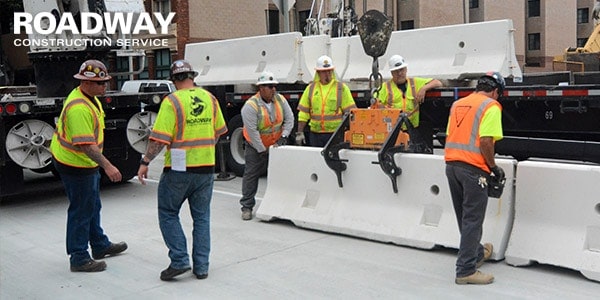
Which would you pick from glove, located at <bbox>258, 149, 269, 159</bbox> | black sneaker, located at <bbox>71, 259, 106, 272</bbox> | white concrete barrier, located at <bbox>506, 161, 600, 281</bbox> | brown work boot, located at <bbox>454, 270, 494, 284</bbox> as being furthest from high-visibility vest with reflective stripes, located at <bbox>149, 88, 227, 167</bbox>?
white concrete barrier, located at <bbox>506, 161, 600, 281</bbox>

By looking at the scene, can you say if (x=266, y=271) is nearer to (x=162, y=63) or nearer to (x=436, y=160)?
(x=436, y=160)

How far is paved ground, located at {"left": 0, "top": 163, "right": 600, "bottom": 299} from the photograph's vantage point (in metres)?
5.57

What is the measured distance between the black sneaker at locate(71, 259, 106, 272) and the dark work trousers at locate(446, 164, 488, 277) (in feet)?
10.4

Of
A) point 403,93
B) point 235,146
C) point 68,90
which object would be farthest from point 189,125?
point 235,146

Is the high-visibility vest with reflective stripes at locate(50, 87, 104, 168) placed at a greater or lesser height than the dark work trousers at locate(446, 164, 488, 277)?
greater

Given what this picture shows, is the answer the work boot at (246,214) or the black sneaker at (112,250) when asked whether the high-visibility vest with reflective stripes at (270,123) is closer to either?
the work boot at (246,214)

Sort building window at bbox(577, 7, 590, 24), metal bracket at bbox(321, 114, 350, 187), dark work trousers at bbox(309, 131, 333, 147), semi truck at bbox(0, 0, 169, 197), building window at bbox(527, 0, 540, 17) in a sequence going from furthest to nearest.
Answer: building window at bbox(577, 7, 590, 24)
building window at bbox(527, 0, 540, 17)
semi truck at bbox(0, 0, 169, 197)
dark work trousers at bbox(309, 131, 333, 147)
metal bracket at bbox(321, 114, 350, 187)

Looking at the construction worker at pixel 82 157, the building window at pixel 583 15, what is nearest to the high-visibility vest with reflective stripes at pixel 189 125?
the construction worker at pixel 82 157

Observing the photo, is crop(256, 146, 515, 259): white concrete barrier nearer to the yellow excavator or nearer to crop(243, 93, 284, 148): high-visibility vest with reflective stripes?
crop(243, 93, 284, 148): high-visibility vest with reflective stripes

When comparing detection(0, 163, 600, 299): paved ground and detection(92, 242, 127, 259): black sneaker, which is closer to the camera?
detection(0, 163, 600, 299): paved ground

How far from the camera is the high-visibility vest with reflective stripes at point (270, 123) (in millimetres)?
8297

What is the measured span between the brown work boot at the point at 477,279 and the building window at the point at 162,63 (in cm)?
2939

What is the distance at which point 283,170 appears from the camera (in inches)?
321

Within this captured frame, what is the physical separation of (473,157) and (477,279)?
99 centimetres
